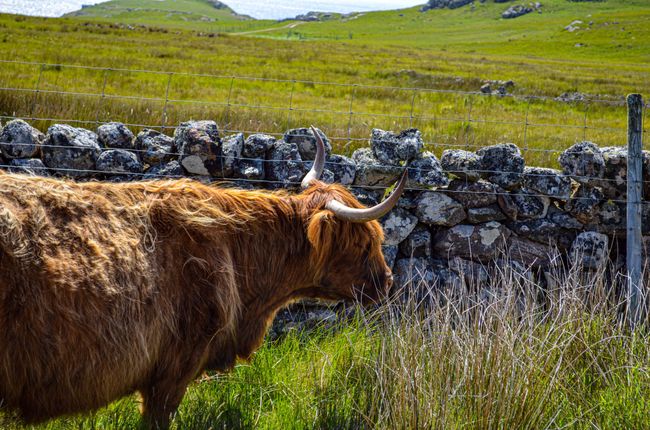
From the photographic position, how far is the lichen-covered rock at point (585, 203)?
6.51 m

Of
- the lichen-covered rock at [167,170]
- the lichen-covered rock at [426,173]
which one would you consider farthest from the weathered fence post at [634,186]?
the lichen-covered rock at [167,170]

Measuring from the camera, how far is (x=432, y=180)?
6289 mm

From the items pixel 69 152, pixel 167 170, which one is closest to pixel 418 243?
pixel 167 170

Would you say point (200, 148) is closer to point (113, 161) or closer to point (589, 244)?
point (113, 161)

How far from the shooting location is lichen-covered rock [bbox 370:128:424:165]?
249 inches

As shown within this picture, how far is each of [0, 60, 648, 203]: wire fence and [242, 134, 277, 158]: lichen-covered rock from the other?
0.12 metres

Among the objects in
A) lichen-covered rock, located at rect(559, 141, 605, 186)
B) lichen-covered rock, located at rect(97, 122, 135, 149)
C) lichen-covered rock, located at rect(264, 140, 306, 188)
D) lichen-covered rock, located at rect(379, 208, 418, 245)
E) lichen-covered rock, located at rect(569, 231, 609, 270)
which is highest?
lichen-covered rock, located at rect(97, 122, 135, 149)

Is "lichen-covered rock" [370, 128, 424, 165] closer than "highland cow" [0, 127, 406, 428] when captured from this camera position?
No

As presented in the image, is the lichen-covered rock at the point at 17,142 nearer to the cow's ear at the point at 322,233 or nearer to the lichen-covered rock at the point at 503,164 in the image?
the cow's ear at the point at 322,233

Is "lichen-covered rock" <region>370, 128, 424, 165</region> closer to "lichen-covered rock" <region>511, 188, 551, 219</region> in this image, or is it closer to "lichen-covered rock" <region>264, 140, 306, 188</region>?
"lichen-covered rock" <region>264, 140, 306, 188</region>

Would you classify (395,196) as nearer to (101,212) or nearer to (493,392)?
(493,392)

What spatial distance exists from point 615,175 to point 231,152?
401cm

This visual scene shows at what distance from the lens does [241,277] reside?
3975 mm

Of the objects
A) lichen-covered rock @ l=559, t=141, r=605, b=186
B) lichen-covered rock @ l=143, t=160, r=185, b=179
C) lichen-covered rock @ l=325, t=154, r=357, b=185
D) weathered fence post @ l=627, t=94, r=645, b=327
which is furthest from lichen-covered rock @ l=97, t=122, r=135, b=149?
weathered fence post @ l=627, t=94, r=645, b=327
